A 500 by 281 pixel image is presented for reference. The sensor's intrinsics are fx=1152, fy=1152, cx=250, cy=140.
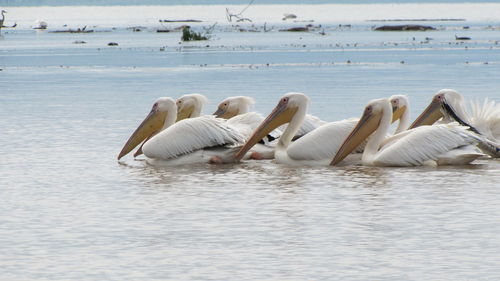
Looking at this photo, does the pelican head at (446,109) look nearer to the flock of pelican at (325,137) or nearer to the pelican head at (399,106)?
the flock of pelican at (325,137)

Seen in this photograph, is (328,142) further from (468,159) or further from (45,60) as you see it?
(45,60)

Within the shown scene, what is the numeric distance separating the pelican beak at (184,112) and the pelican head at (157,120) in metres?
0.44

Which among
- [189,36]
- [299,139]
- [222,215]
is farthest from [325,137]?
[189,36]

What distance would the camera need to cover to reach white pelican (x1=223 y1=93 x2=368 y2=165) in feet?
27.3

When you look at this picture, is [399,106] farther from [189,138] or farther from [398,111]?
[189,138]

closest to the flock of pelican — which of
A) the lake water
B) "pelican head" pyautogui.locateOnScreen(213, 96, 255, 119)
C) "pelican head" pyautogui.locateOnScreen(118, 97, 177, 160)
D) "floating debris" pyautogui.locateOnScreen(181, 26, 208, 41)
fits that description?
"pelican head" pyautogui.locateOnScreen(118, 97, 177, 160)

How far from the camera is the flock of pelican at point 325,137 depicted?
26.4 ft

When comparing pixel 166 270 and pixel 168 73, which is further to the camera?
pixel 168 73

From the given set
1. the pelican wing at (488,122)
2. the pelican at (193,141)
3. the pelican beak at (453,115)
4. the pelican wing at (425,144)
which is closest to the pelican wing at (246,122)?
the pelican at (193,141)

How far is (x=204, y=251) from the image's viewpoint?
5262 mm

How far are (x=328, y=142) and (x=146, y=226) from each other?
2.67 metres

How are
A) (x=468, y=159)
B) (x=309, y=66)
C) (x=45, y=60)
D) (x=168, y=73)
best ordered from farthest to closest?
1. (x=45, y=60)
2. (x=309, y=66)
3. (x=168, y=73)
4. (x=468, y=159)

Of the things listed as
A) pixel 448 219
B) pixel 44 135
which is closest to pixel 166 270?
pixel 448 219

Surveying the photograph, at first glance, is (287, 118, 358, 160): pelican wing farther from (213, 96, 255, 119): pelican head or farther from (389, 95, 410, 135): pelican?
(213, 96, 255, 119): pelican head
